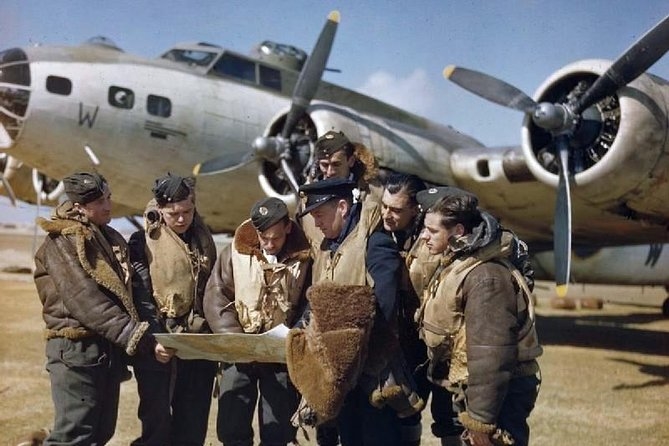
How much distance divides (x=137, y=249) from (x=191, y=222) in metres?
0.35

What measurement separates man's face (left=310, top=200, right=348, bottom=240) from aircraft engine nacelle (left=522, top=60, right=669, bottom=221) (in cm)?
558

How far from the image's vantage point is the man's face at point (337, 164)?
4.23 meters

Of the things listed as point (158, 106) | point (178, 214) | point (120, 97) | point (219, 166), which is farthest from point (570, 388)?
point (120, 97)

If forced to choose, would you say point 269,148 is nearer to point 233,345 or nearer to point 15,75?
point 15,75

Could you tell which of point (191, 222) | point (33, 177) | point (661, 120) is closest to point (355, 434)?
point (191, 222)

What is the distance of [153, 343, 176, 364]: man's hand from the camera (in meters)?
3.59

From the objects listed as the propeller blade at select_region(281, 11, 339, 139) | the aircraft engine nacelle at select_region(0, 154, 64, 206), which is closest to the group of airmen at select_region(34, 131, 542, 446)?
the propeller blade at select_region(281, 11, 339, 139)

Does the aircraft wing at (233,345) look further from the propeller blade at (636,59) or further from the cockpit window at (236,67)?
the cockpit window at (236,67)

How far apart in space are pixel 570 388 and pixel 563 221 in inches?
76.5

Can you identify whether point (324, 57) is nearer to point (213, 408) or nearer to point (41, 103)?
point (41, 103)

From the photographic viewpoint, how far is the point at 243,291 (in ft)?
12.1

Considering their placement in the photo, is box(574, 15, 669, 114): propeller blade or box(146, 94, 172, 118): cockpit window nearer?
box(574, 15, 669, 114): propeller blade

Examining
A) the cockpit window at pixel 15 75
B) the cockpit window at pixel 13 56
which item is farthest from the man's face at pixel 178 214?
the cockpit window at pixel 13 56

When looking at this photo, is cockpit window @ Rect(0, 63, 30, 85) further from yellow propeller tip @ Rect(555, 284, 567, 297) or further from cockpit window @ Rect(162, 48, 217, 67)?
yellow propeller tip @ Rect(555, 284, 567, 297)
